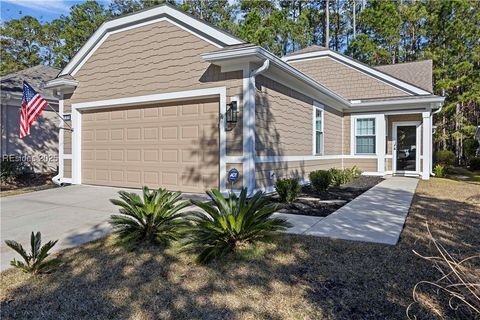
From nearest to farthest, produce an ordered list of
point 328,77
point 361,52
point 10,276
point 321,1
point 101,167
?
1. point 10,276
2. point 101,167
3. point 328,77
4. point 361,52
5. point 321,1

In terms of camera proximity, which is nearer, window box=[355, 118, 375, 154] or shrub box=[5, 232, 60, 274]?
shrub box=[5, 232, 60, 274]

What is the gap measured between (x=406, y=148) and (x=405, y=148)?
4 cm

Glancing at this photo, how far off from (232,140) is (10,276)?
463cm

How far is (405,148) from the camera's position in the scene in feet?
45.1

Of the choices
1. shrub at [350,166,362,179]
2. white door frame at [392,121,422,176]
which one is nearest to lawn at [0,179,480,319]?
shrub at [350,166,362,179]

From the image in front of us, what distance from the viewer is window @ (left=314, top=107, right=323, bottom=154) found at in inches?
432

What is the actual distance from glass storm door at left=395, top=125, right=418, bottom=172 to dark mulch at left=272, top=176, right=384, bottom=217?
4.56 m

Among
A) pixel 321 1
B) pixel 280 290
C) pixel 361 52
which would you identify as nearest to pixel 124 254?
pixel 280 290

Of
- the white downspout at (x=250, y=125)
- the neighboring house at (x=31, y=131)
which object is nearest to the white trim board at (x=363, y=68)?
the white downspout at (x=250, y=125)

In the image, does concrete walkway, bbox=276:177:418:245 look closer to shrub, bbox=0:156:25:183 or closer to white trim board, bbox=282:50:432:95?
white trim board, bbox=282:50:432:95

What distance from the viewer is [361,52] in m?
23.0

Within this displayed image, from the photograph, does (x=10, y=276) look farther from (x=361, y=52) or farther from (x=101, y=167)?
(x=361, y=52)

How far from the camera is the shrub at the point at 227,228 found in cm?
390

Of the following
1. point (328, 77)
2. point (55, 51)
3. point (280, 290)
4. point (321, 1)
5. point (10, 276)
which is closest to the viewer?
point (280, 290)
